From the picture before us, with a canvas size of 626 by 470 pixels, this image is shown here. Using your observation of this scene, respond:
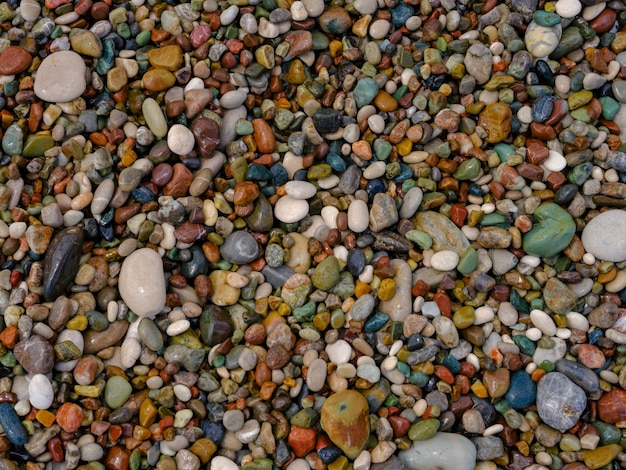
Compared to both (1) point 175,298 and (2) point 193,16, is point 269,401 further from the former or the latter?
(2) point 193,16

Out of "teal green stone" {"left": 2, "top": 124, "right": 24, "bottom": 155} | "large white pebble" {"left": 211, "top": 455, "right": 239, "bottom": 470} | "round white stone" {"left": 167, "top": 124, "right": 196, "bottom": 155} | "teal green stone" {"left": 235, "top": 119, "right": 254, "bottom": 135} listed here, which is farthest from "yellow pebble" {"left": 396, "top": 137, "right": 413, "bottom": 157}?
"teal green stone" {"left": 2, "top": 124, "right": 24, "bottom": 155}

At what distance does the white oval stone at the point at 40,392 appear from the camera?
182 cm

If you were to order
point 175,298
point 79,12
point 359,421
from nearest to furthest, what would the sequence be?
point 359,421
point 175,298
point 79,12

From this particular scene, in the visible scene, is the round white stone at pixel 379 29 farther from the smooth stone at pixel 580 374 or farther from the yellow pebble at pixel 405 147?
the smooth stone at pixel 580 374

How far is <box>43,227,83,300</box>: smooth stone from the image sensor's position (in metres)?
1.92

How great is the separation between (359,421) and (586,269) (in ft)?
2.98

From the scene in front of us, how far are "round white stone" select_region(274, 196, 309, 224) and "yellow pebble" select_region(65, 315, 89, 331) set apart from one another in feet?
2.33

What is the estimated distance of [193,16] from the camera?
2254 millimetres

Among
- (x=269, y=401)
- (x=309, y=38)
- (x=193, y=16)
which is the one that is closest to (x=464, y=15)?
(x=309, y=38)

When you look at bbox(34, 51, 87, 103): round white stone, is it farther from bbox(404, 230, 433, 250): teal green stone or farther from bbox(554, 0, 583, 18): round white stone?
bbox(554, 0, 583, 18): round white stone

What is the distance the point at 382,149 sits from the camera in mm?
2133

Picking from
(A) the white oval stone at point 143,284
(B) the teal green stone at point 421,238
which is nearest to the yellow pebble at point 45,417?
(A) the white oval stone at point 143,284

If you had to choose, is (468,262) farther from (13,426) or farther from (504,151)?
(13,426)

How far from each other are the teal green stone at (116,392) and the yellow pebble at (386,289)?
33.4 inches
